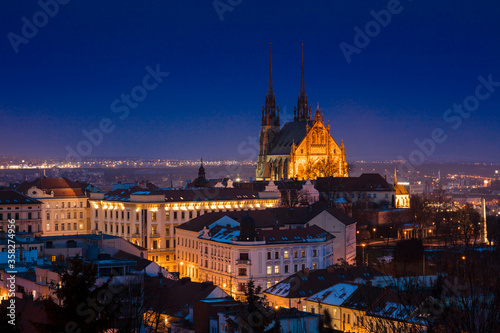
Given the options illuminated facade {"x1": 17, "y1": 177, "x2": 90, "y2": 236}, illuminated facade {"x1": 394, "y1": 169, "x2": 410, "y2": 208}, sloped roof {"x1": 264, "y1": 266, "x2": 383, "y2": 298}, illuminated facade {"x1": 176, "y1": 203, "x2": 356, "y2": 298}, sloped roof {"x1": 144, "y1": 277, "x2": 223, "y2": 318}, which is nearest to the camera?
sloped roof {"x1": 144, "y1": 277, "x2": 223, "y2": 318}

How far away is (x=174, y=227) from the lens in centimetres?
9856

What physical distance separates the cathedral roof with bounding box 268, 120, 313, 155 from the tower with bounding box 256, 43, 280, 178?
197 cm

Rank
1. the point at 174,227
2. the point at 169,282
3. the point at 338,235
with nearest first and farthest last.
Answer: the point at 169,282 → the point at 338,235 → the point at 174,227

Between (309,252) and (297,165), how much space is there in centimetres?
8123

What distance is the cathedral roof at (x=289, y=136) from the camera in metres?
165

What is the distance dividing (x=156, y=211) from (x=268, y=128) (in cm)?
8334

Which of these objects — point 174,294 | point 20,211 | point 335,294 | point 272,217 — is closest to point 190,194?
point 272,217

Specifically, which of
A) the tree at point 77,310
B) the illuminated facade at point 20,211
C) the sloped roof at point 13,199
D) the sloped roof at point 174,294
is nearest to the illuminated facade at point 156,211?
the illuminated facade at point 20,211

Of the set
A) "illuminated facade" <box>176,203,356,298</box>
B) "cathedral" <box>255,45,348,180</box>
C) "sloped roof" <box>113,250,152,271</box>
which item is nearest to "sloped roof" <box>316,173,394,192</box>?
"cathedral" <box>255,45,348,180</box>

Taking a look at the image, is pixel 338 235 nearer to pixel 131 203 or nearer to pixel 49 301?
pixel 131 203

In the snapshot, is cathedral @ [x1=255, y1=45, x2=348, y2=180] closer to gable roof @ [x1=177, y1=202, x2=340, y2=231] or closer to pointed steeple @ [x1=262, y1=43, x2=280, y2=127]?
pointed steeple @ [x1=262, y1=43, x2=280, y2=127]

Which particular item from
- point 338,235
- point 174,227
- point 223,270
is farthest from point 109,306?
point 174,227

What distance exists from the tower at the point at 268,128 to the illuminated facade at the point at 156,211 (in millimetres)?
65349

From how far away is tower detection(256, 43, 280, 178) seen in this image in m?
176
